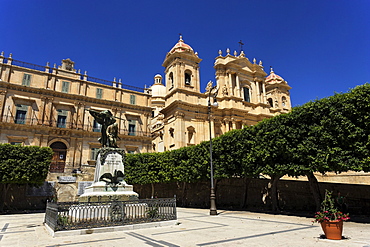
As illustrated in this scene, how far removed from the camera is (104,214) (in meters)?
9.39

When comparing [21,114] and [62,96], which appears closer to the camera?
[21,114]

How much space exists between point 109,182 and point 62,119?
24.4 metres

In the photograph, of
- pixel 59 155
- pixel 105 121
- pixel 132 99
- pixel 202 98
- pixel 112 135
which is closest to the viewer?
pixel 112 135

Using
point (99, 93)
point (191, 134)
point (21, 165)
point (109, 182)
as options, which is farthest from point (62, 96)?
point (109, 182)

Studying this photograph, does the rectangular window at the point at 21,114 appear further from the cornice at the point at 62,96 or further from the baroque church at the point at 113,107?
the cornice at the point at 62,96

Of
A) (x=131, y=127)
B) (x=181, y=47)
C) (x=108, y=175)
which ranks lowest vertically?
(x=108, y=175)

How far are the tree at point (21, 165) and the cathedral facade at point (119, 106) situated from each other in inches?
293

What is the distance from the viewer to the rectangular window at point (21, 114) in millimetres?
30141

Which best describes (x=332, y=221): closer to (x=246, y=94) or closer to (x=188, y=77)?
(x=188, y=77)

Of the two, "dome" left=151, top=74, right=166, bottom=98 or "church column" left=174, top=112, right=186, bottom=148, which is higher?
"dome" left=151, top=74, right=166, bottom=98

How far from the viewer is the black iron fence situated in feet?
29.3

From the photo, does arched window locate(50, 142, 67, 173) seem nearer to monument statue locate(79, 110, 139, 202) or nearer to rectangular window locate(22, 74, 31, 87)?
rectangular window locate(22, 74, 31, 87)

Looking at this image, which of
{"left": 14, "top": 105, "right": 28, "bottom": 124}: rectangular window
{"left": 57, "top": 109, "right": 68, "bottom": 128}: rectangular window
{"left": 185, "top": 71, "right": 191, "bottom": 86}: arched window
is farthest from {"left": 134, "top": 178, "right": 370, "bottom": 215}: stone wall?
{"left": 14, "top": 105, "right": 28, "bottom": 124}: rectangular window

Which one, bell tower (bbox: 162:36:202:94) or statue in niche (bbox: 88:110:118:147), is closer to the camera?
statue in niche (bbox: 88:110:118:147)
